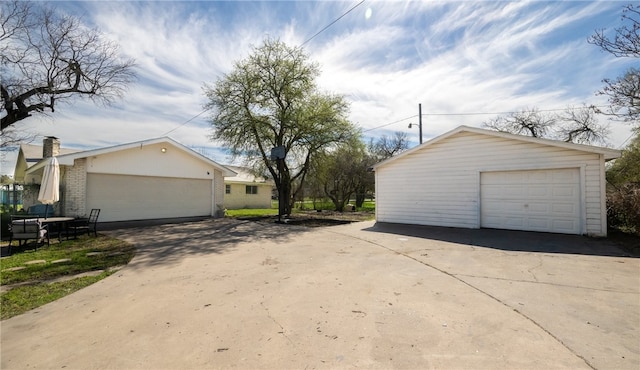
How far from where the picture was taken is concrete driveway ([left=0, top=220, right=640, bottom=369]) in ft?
8.51

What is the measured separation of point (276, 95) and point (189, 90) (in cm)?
452

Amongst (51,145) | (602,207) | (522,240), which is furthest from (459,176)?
(51,145)

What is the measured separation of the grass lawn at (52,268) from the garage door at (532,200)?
11774 millimetres

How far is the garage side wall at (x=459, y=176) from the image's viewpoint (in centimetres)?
879

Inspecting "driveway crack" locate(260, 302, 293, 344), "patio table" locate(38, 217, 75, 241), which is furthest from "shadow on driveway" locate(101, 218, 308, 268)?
"driveway crack" locate(260, 302, 293, 344)

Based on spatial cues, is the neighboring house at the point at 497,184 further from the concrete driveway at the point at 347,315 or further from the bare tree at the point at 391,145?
the bare tree at the point at 391,145

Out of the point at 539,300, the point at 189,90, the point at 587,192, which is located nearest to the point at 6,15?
the point at 189,90

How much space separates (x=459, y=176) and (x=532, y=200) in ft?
8.30

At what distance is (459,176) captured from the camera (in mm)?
11438

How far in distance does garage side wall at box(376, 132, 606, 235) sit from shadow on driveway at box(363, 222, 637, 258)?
0.91 metres

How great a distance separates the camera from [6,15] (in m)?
9.85

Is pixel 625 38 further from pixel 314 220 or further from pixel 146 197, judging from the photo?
pixel 146 197

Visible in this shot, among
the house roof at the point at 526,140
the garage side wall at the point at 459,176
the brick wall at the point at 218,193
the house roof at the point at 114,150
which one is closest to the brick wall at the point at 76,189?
the house roof at the point at 114,150

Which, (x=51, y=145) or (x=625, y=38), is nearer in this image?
(x=625, y=38)
